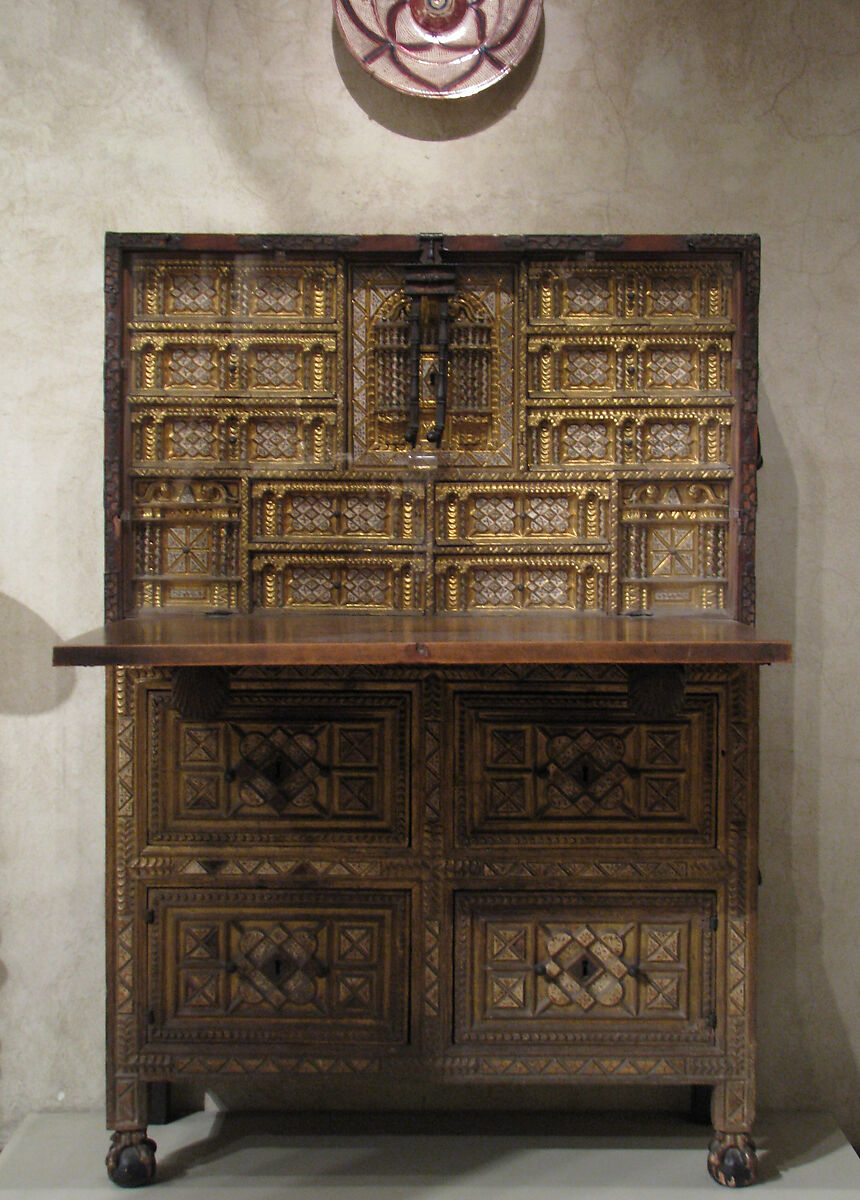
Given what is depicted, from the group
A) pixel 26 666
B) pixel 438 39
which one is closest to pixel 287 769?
pixel 26 666

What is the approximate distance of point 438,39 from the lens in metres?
2.52

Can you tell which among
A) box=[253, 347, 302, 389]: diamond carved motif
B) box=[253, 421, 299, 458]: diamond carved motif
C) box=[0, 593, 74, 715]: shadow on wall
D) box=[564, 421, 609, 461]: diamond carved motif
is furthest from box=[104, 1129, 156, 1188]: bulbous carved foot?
box=[564, 421, 609, 461]: diamond carved motif

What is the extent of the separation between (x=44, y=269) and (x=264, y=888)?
6.10 ft

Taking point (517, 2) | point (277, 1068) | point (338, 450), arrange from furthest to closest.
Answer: point (517, 2), point (338, 450), point (277, 1068)

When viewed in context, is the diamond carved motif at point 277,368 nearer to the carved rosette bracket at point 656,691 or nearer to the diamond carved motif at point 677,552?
the diamond carved motif at point 677,552

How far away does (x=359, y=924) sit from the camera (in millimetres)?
2197

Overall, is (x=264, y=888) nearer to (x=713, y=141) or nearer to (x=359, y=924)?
(x=359, y=924)

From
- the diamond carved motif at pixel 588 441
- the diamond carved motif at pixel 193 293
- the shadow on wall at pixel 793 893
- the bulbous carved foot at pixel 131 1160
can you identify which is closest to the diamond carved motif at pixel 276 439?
the diamond carved motif at pixel 193 293

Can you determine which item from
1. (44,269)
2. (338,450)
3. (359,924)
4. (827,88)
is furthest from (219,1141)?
(827,88)

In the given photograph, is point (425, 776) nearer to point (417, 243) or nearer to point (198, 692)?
point (198, 692)

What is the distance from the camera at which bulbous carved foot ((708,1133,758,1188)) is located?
217 cm

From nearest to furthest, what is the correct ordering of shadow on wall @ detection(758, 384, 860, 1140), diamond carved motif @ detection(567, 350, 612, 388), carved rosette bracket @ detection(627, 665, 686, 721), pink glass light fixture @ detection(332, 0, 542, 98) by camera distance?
carved rosette bracket @ detection(627, 665, 686, 721) → diamond carved motif @ detection(567, 350, 612, 388) → pink glass light fixture @ detection(332, 0, 542, 98) → shadow on wall @ detection(758, 384, 860, 1140)

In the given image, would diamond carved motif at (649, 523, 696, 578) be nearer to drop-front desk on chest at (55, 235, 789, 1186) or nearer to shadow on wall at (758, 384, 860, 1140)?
drop-front desk on chest at (55, 235, 789, 1186)

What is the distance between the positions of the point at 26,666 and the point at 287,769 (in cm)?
97
